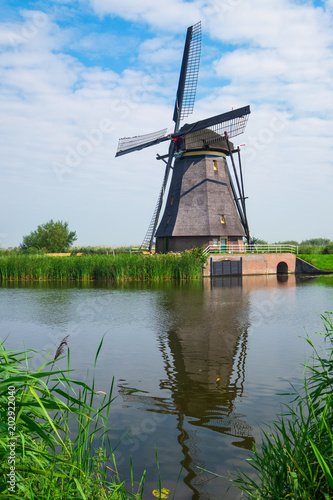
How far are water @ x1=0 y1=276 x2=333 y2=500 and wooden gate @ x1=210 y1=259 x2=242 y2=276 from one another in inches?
460

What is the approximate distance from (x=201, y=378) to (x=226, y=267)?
21.8 meters

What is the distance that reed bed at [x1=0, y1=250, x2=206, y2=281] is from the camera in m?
24.4

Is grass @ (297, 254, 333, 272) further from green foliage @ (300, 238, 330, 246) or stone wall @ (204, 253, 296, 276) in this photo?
green foliage @ (300, 238, 330, 246)

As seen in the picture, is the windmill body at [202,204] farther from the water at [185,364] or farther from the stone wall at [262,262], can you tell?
the water at [185,364]

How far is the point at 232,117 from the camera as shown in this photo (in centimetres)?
2622

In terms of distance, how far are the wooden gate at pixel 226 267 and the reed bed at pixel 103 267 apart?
2.01 meters

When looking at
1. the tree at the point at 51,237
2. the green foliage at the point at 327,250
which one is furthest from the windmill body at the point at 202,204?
the tree at the point at 51,237

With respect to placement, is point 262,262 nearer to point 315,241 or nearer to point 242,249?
point 242,249

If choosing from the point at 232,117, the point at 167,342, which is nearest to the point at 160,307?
the point at 167,342

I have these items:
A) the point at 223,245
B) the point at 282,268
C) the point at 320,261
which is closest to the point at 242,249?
the point at 223,245

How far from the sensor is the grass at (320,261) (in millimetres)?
33531

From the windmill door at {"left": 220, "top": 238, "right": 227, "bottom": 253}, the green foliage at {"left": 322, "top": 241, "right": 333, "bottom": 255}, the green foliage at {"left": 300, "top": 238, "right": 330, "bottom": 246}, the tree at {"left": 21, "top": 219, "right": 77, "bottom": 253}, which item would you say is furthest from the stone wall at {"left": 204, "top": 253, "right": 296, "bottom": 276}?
the tree at {"left": 21, "top": 219, "right": 77, "bottom": 253}

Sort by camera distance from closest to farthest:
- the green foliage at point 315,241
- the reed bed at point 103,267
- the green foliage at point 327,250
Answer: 1. the reed bed at point 103,267
2. the green foliage at point 327,250
3. the green foliage at point 315,241

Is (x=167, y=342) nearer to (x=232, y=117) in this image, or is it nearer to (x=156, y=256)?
A: (x=156, y=256)
